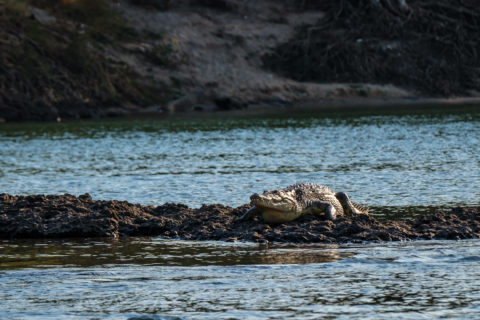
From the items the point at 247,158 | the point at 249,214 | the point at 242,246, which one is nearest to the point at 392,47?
the point at 247,158

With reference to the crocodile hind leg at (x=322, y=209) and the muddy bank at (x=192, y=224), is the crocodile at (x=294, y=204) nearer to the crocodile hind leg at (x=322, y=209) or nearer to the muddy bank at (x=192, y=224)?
the crocodile hind leg at (x=322, y=209)

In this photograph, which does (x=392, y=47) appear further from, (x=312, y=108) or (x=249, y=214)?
(x=249, y=214)

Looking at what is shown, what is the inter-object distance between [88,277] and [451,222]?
5402mm

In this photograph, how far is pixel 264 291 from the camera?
32.6ft

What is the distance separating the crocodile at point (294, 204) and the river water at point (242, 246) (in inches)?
34.2

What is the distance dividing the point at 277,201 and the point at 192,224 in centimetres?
151

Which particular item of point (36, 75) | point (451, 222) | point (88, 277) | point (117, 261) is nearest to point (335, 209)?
point (451, 222)

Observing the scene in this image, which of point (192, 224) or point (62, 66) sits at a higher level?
point (62, 66)

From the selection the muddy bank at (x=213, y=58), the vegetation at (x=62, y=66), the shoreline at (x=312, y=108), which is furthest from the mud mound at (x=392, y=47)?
the vegetation at (x=62, y=66)

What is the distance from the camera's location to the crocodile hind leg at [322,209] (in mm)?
13820

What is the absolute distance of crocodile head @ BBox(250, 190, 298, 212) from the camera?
1335 cm

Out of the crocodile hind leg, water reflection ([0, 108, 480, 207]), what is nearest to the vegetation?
water reflection ([0, 108, 480, 207])

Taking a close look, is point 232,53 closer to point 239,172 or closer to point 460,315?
point 239,172

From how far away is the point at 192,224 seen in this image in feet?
46.9
